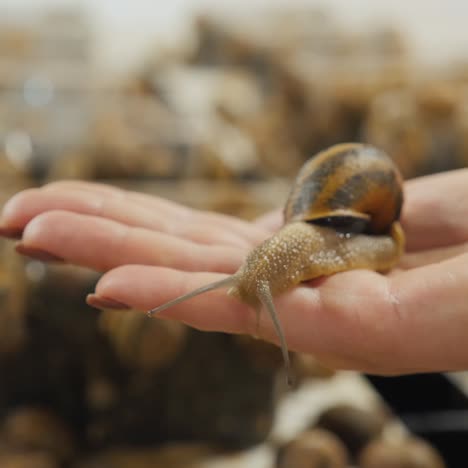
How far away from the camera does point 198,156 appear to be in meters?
1.47

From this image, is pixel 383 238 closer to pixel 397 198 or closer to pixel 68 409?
pixel 397 198

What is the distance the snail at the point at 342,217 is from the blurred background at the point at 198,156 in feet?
0.76

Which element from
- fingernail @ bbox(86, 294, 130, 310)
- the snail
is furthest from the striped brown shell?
fingernail @ bbox(86, 294, 130, 310)

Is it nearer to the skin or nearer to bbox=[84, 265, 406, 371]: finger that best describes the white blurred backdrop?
the skin

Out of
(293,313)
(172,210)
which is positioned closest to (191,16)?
(172,210)

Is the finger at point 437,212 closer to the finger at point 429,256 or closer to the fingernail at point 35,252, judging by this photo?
→ the finger at point 429,256

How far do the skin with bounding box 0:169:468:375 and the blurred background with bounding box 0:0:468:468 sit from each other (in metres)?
0.24

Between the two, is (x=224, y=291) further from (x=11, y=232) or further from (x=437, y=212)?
(x=437, y=212)

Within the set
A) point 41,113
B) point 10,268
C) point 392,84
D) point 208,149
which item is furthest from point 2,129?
point 392,84

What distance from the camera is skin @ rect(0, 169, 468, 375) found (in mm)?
526

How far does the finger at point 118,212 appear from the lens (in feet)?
2.04

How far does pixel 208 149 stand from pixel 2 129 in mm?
445

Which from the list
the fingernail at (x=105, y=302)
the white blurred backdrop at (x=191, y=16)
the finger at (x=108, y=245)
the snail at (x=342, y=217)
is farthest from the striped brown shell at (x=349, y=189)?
the white blurred backdrop at (x=191, y=16)

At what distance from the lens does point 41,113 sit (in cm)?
147
